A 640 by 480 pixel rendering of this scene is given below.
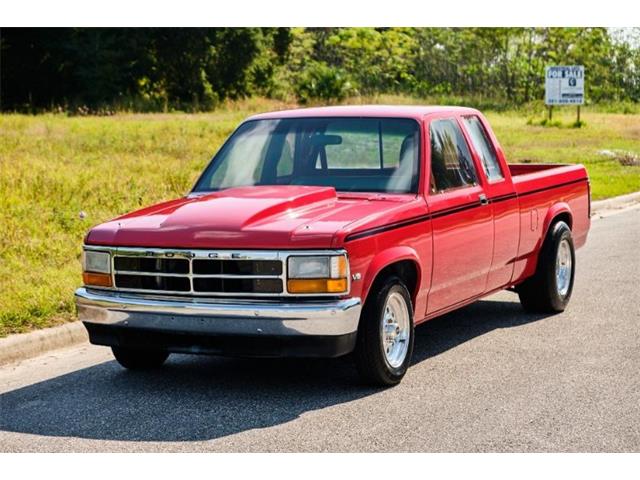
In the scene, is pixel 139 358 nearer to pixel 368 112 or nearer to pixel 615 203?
pixel 368 112

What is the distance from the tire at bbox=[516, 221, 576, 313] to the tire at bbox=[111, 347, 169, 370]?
10.8ft

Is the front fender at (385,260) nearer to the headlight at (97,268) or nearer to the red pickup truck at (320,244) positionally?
the red pickup truck at (320,244)

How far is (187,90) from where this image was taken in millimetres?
52031

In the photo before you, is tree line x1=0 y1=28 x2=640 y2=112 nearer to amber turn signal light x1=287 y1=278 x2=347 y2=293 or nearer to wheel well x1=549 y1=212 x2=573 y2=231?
wheel well x1=549 y1=212 x2=573 y2=231

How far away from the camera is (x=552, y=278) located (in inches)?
374

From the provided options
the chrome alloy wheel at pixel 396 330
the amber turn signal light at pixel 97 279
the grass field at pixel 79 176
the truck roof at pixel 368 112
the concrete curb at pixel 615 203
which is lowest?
the concrete curb at pixel 615 203

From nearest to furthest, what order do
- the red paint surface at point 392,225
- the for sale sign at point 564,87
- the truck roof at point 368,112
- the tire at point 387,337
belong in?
the red paint surface at point 392,225, the tire at point 387,337, the truck roof at point 368,112, the for sale sign at point 564,87

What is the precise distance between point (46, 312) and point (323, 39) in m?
62.7

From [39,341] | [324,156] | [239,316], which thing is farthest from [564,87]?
[239,316]

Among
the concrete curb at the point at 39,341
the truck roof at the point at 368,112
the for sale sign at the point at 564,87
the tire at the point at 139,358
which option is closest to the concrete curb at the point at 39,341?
the concrete curb at the point at 39,341

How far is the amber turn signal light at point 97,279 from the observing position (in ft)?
23.3

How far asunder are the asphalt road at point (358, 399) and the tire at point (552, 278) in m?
0.37

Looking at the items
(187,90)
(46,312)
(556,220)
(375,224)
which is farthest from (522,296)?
(187,90)

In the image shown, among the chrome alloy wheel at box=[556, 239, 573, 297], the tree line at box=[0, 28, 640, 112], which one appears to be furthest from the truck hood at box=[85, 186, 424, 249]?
the tree line at box=[0, 28, 640, 112]
